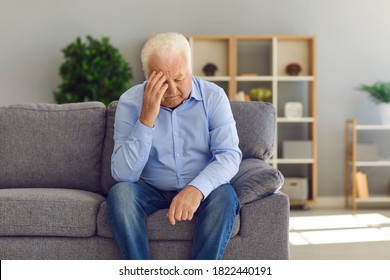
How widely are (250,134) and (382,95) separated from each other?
10.3 ft

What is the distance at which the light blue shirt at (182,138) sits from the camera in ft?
9.03

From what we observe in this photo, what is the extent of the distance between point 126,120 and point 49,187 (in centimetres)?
74

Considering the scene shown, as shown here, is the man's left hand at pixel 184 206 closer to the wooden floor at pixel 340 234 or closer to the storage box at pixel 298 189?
the wooden floor at pixel 340 234

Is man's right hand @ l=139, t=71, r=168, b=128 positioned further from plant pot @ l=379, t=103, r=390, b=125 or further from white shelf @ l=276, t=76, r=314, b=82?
plant pot @ l=379, t=103, r=390, b=125

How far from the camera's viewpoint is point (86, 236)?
A: 2.78 meters

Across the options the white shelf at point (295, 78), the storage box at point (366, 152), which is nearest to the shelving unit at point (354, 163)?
the storage box at point (366, 152)

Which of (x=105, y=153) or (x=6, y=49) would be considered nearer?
(x=105, y=153)

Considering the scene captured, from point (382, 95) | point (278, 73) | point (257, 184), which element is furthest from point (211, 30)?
point (257, 184)

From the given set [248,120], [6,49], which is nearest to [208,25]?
[6,49]

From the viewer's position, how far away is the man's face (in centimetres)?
266

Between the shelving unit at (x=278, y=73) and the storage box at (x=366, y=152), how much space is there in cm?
40

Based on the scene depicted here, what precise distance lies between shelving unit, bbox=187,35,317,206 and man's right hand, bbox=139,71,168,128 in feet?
11.4

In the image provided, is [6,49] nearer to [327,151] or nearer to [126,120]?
[327,151]
